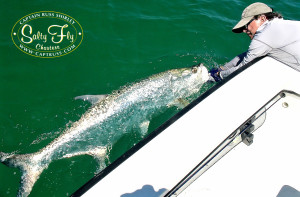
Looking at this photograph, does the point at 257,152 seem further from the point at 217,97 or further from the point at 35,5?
the point at 35,5

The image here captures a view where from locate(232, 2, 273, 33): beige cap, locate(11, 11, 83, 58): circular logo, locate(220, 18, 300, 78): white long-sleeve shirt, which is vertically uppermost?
locate(232, 2, 273, 33): beige cap

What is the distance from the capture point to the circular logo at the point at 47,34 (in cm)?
489

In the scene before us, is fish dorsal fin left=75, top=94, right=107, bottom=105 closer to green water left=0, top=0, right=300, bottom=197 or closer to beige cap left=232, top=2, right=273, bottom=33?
green water left=0, top=0, right=300, bottom=197

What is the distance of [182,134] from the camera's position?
245 centimetres

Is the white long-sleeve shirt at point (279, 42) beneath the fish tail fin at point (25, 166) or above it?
above

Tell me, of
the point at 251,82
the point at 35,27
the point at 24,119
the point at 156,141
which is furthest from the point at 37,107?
the point at 251,82

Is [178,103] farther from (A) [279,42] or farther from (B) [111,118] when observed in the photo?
(A) [279,42]

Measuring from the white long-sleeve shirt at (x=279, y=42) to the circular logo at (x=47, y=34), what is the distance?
3.46 meters

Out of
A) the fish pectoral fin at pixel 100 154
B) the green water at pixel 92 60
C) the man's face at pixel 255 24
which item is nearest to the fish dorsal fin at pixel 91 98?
the green water at pixel 92 60

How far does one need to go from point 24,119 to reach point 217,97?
3.03 meters

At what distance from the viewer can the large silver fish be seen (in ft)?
11.0

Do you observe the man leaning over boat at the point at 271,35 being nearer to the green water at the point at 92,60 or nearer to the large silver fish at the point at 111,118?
the large silver fish at the point at 111,118

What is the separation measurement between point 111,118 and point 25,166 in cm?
137

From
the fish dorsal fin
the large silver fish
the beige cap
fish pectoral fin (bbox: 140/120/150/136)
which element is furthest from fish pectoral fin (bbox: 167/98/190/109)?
the beige cap
